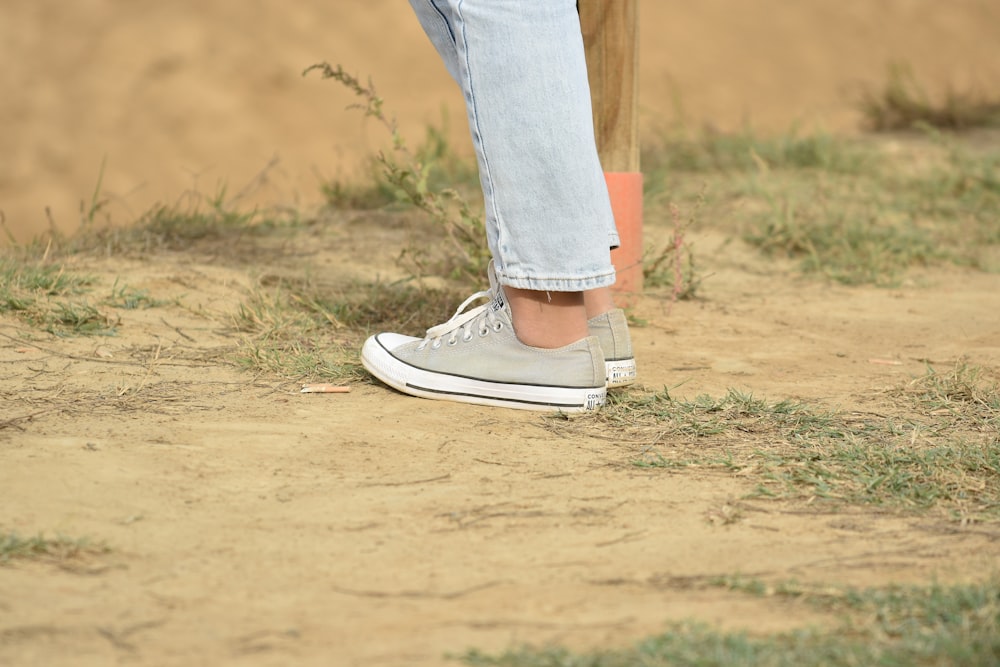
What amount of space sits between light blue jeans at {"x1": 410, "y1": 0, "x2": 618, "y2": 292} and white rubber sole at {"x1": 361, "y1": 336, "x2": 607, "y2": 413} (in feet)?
0.58

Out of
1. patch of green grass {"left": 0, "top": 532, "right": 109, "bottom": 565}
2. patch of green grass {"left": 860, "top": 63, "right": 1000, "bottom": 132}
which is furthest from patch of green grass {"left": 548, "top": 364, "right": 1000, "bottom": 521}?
patch of green grass {"left": 860, "top": 63, "right": 1000, "bottom": 132}

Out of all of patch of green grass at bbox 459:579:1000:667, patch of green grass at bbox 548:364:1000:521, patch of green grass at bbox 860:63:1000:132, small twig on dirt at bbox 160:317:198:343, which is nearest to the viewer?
patch of green grass at bbox 459:579:1000:667

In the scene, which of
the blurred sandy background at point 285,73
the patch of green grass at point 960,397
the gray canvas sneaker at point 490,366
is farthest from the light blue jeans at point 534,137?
the blurred sandy background at point 285,73

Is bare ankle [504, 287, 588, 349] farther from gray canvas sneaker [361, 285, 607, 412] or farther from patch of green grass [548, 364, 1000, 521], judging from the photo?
patch of green grass [548, 364, 1000, 521]

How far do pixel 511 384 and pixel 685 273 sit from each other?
4.08ft

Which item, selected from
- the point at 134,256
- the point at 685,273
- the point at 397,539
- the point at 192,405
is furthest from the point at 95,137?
the point at 397,539

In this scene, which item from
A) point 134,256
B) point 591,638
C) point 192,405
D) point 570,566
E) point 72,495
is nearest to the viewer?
point 591,638

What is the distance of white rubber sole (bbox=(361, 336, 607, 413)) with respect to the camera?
1.75 meters

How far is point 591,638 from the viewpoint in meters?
1.05

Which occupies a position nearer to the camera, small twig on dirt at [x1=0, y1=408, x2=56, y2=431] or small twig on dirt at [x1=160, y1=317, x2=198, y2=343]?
small twig on dirt at [x1=0, y1=408, x2=56, y2=431]

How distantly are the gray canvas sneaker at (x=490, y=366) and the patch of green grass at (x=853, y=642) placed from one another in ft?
2.30

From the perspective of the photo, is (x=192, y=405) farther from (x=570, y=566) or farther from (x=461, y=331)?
(x=570, y=566)

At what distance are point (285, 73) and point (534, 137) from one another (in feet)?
17.2

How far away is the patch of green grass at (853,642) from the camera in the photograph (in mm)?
986
